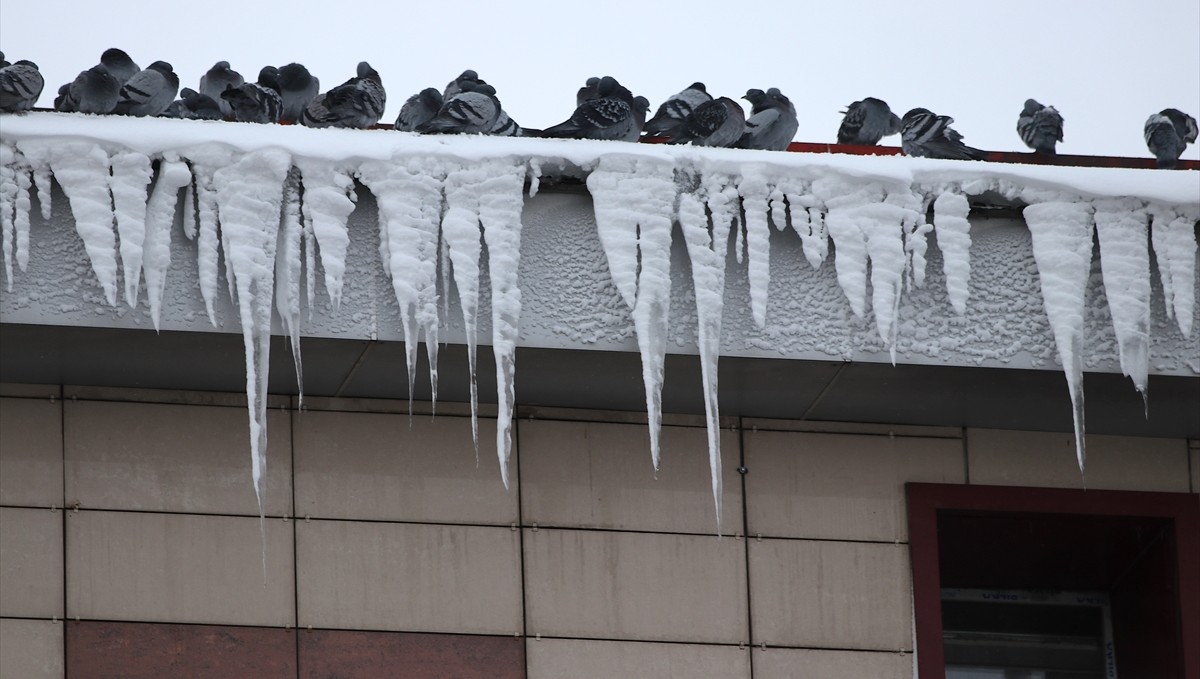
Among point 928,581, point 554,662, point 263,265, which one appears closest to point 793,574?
point 928,581

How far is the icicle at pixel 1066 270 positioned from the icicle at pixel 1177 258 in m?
0.24

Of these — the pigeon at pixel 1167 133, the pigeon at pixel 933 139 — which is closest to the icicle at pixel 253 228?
the pigeon at pixel 933 139

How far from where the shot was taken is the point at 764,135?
20.7 feet

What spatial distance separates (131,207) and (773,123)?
2.57m

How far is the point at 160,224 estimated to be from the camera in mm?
4969

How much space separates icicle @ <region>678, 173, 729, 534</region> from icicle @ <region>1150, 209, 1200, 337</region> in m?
1.46

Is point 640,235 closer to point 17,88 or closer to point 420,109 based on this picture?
point 420,109

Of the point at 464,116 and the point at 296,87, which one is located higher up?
the point at 296,87

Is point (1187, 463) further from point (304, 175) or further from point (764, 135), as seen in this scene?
point (304, 175)

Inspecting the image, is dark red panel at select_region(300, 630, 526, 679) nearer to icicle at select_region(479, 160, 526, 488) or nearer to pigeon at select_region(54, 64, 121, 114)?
icicle at select_region(479, 160, 526, 488)

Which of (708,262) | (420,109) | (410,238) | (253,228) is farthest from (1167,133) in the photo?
(253,228)

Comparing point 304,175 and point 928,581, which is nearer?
point 304,175

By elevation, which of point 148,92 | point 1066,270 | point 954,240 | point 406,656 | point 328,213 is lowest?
point 406,656

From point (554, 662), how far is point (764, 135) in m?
2.20
